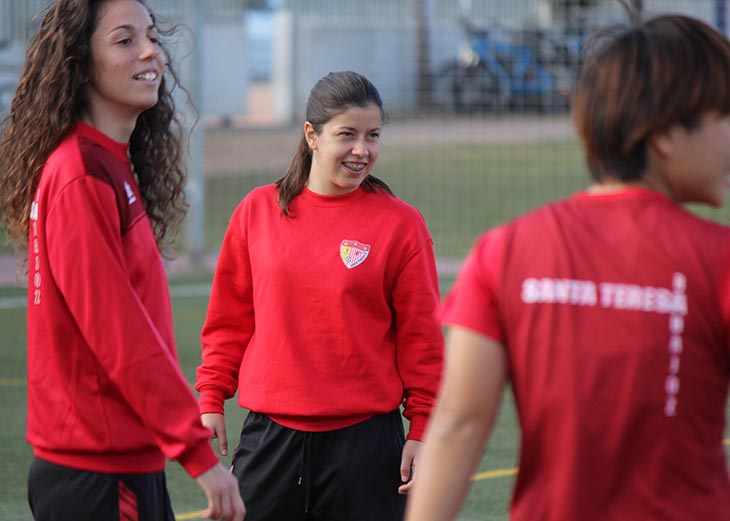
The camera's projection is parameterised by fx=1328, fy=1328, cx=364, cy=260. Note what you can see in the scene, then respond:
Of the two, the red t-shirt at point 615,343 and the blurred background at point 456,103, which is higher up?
the red t-shirt at point 615,343

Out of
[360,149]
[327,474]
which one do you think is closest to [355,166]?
[360,149]

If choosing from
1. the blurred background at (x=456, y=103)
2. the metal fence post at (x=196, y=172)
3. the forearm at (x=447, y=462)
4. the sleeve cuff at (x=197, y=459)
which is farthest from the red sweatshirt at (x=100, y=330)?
the blurred background at (x=456, y=103)

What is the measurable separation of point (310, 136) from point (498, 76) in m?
16.3

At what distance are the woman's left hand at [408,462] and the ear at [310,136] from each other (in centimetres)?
92

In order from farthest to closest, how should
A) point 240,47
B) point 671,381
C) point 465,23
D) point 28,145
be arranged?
point 240,47, point 465,23, point 28,145, point 671,381

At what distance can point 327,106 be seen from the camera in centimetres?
388

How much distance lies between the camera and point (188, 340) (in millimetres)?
9656

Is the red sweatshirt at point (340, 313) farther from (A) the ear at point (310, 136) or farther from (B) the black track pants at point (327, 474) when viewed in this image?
(A) the ear at point (310, 136)

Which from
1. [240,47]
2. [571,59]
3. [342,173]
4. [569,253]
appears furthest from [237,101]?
[569,253]

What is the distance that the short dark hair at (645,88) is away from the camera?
2.07m

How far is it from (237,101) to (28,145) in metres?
26.3

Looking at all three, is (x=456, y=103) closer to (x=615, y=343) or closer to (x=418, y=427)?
(x=418, y=427)

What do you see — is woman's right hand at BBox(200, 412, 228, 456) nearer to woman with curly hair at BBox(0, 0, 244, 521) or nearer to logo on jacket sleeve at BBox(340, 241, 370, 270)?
logo on jacket sleeve at BBox(340, 241, 370, 270)

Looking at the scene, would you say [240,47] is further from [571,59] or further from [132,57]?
[132,57]
